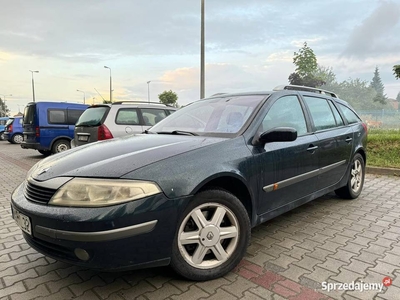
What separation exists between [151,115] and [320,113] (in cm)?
431

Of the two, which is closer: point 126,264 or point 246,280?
point 126,264

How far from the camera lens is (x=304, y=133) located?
3.33 meters

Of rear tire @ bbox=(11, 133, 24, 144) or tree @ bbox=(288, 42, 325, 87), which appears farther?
tree @ bbox=(288, 42, 325, 87)

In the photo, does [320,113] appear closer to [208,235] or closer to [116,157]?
[208,235]

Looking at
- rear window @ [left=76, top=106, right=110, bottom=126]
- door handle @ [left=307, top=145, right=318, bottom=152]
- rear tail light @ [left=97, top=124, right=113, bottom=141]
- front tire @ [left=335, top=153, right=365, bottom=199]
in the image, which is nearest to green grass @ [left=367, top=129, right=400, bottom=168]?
front tire @ [left=335, top=153, right=365, bottom=199]

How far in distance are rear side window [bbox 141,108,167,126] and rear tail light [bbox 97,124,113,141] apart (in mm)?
933

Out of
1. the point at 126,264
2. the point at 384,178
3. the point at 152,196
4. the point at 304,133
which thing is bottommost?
the point at 384,178

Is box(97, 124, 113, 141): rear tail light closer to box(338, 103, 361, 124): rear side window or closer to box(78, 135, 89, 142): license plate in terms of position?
box(78, 135, 89, 142): license plate

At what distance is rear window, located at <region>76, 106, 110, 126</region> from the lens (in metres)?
6.56

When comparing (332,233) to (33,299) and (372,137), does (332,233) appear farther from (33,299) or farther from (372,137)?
(372,137)

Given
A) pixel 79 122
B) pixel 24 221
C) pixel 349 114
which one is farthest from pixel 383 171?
pixel 79 122

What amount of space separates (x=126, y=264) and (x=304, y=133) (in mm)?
2338

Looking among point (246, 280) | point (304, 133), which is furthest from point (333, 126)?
point (246, 280)

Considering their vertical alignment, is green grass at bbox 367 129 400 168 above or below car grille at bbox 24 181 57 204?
below
